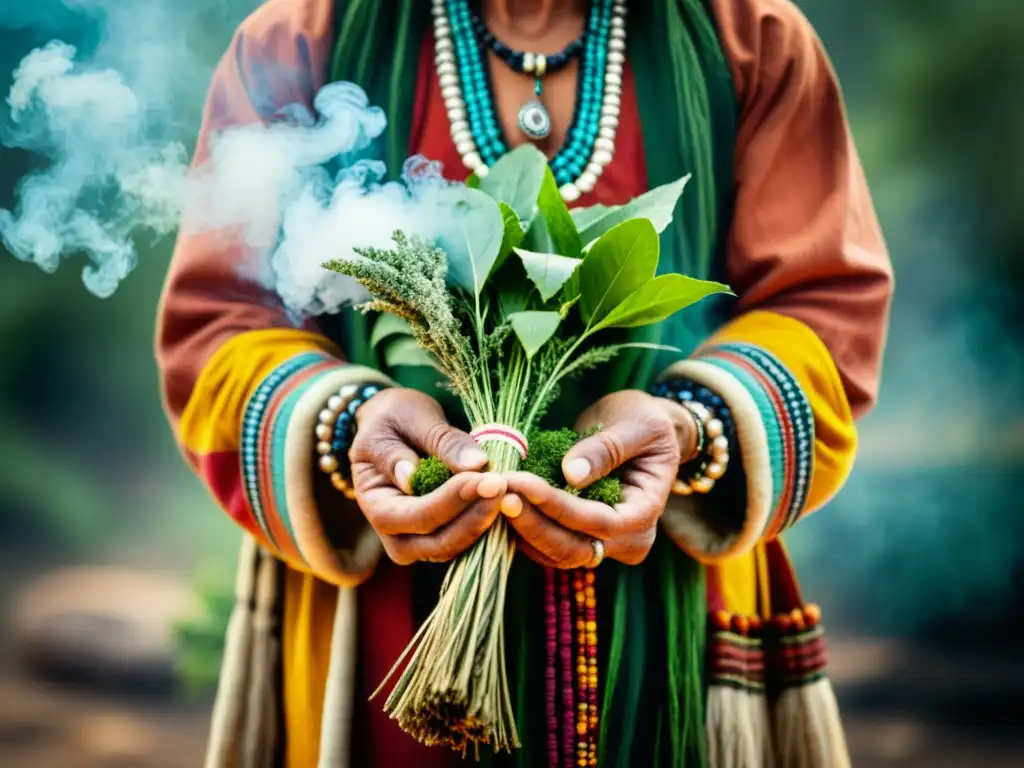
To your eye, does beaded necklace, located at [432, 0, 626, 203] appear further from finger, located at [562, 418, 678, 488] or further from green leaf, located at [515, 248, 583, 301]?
finger, located at [562, 418, 678, 488]

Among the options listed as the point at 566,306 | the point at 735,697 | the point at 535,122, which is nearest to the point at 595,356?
the point at 566,306

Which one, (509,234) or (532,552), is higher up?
(509,234)

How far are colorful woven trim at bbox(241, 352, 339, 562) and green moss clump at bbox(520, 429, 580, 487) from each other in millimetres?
249

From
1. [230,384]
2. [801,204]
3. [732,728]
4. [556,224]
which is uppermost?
[801,204]

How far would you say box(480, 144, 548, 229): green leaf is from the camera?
1.13m

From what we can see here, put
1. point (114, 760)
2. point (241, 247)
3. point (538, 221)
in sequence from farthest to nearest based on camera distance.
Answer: point (114, 760), point (241, 247), point (538, 221)

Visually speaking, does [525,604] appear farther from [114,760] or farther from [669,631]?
[114,760]

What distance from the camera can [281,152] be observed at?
1205 millimetres

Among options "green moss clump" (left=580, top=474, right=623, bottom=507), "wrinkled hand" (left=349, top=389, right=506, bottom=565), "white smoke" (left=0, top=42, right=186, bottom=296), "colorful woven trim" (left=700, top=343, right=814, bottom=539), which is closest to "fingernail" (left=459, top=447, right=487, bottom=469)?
"wrinkled hand" (left=349, top=389, right=506, bottom=565)

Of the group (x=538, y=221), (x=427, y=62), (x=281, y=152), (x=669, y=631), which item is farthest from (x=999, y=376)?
(x=281, y=152)

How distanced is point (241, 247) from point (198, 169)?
11cm

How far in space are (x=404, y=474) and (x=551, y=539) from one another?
0.15 meters

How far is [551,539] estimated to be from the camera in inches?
38.2

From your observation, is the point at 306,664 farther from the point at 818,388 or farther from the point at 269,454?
the point at 818,388
